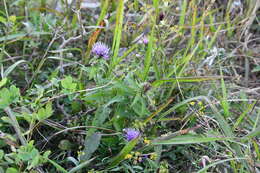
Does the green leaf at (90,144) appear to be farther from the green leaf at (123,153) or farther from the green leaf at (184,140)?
the green leaf at (184,140)

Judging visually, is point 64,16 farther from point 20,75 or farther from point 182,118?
point 182,118

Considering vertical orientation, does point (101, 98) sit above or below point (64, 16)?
below

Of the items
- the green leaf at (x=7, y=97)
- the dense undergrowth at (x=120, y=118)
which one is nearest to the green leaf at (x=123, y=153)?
the dense undergrowth at (x=120, y=118)

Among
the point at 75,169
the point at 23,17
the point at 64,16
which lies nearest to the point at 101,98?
the point at 75,169

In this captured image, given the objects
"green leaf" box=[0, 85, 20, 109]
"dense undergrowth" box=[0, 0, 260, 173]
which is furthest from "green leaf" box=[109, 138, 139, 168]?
"green leaf" box=[0, 85, 20, 109]

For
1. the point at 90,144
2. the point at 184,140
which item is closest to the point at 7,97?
the point at 90,144

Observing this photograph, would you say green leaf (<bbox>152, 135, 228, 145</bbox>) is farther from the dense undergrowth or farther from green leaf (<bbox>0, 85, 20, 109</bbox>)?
green leaf (<bbox>0, 85, 20, 109</bbox>)
